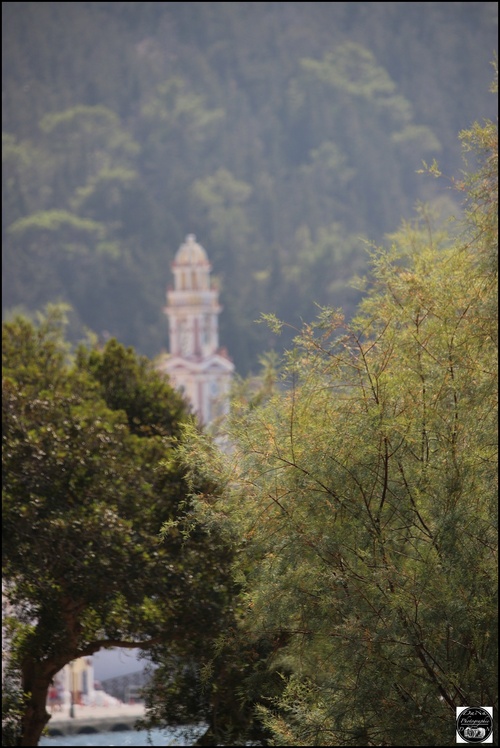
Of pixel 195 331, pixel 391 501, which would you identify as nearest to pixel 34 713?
pixel 391 501

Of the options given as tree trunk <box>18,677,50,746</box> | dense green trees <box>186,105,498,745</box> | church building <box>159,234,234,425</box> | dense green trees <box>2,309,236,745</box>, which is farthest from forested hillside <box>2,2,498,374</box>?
dense green trees <box>186,105,498,745</box>

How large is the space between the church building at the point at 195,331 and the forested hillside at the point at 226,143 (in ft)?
46.6

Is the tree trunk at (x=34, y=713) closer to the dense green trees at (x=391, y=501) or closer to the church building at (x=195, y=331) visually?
the dense green trees at (x=391, y=501)

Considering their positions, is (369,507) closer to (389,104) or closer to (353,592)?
(353,592)

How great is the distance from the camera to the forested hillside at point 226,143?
9031 cm

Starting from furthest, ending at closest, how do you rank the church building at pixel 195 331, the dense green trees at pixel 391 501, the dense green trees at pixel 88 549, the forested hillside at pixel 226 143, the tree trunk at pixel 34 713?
the forested hillside at pixel 226 143 < the church building at pixel 195 331 < the tree trunk at pixel 34 713 < the dense green trees at pixel 88 549 < the dense green trees at pixel 391 501

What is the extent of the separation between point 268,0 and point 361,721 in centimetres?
13440

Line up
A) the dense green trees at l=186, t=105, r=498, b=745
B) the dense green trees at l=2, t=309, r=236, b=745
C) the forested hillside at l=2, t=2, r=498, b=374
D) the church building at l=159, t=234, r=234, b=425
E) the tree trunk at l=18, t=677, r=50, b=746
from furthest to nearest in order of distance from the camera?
the forested hillside at l=2, t=2, r=498, b=374 → the church building at l=159, t=234, r=234, b=425 → the tree trunk at l=18, t=677, r=50, b=746 → the dense green trees at l=2, t=309, r=236, b=745 → the dense green trees at l=186, t=105, r=498, b=745

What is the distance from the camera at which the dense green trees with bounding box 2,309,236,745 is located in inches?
455

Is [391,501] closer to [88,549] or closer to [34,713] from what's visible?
[88,549]

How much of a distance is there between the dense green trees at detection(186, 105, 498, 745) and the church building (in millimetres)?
52130

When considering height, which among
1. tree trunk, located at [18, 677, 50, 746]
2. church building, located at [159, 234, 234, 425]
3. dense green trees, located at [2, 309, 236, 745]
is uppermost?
church building, located at [159, 234, 234, 425]

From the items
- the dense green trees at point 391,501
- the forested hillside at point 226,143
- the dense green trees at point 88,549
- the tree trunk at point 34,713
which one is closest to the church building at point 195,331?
the forested hillside at point 226,143

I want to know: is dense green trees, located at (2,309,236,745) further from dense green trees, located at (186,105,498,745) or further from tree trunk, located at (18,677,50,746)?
dense green trees, located at (186,105,498,745)
